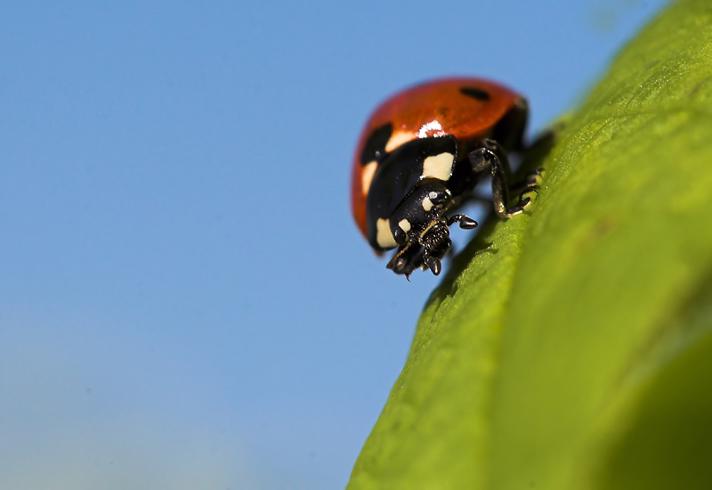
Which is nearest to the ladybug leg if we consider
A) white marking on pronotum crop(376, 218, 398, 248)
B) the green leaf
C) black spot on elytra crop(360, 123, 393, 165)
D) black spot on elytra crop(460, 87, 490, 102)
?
white marking on pronotum crop(376, 218, 398, 248)

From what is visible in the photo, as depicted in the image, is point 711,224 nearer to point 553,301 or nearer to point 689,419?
point 553,301

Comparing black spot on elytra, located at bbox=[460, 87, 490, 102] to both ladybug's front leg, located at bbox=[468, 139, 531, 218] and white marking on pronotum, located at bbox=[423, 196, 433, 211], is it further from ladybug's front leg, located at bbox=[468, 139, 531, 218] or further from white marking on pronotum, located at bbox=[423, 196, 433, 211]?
white marking on pronotum, located at bbox=[423, 196, 433, 211]

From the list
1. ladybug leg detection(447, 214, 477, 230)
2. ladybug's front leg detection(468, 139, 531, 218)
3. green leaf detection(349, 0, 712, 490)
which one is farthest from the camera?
ladybug leg detection(447, 214, 477, 230)

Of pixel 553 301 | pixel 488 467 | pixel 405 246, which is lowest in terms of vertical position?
pixel 405 246

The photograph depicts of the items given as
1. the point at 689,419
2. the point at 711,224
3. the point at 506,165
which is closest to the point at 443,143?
the point at 506,165

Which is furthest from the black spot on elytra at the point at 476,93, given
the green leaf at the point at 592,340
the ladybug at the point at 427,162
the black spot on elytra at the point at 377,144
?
the green leaf at the point at 592,340

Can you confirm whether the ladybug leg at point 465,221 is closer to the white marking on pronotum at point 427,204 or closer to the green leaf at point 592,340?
the white marking on pronotum at point 427,204

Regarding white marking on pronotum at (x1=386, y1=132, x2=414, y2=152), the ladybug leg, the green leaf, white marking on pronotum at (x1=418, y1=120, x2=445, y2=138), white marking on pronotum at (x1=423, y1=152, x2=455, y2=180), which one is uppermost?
the green leaf

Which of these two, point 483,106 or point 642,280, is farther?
point 483,106
